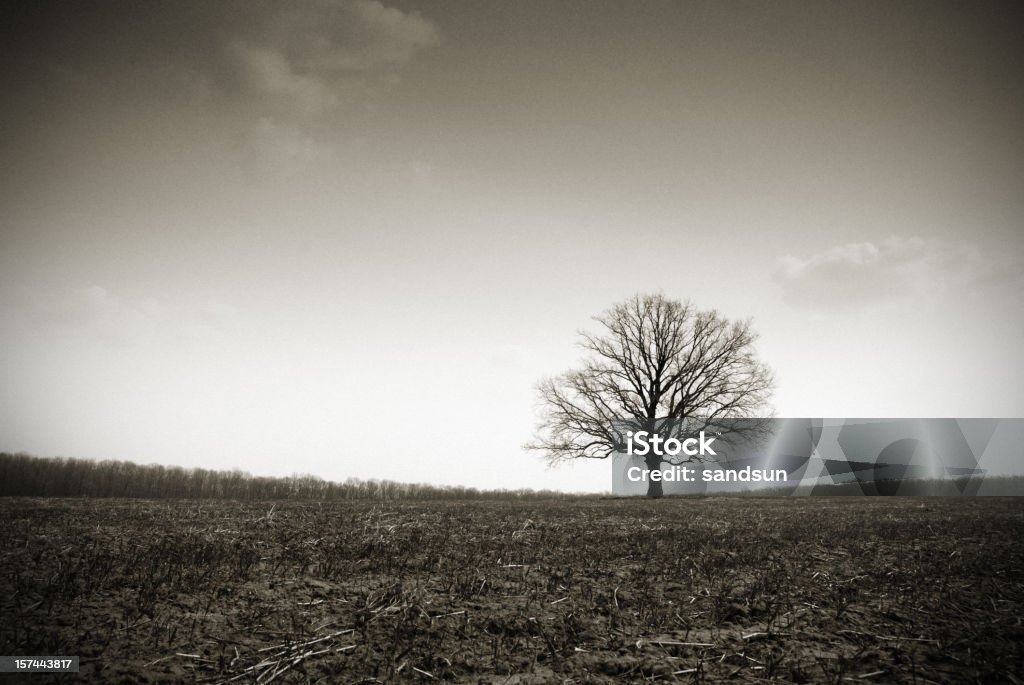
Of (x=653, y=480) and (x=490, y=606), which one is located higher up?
(x=490, y=606)

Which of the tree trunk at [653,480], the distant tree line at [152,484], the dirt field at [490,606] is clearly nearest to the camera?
the dirt field at [490,606]

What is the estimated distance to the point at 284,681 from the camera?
402cm

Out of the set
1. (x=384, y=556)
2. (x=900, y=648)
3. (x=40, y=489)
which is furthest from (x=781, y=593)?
(x=40, y=489)

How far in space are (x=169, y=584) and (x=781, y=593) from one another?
7.28 meters

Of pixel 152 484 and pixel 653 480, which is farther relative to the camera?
pixel 653 480

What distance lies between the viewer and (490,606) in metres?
5.43

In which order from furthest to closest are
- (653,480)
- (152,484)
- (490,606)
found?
(653,480), (152,484), (490,606)

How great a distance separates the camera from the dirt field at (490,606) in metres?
4.28

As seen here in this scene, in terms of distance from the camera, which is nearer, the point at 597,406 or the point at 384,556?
the point at 384,556

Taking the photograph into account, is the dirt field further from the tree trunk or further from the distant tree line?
the tree trunk

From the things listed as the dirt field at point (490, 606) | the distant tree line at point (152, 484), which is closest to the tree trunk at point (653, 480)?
the distant tree line at point (152, 484)

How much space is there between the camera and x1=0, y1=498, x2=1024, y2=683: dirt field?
428cm

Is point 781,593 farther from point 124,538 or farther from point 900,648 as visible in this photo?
point 124,538

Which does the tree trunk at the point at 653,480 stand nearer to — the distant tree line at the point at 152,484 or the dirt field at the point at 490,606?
the distant tree line at the point at 152,484
